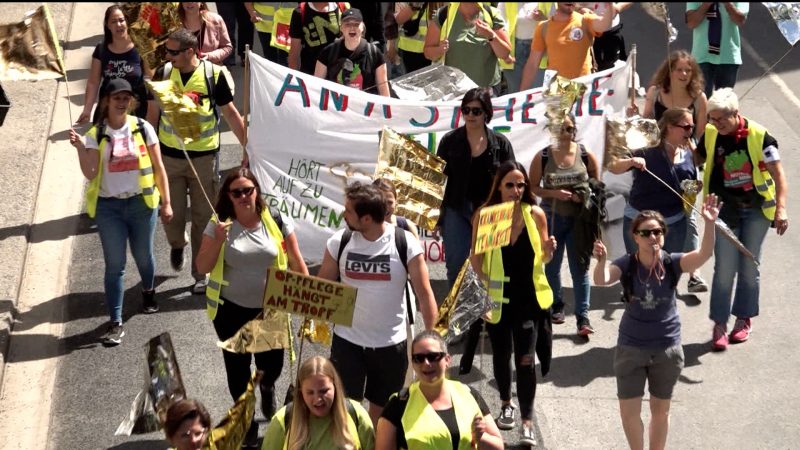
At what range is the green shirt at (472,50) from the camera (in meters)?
11.3

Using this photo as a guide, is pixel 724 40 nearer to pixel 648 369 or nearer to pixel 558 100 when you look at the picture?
pixel 558 100

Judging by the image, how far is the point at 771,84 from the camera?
1406 cm

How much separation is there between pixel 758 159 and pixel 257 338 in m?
3.44

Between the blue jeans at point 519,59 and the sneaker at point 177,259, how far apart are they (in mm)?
3577

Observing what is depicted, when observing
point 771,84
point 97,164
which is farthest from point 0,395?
point 771,84

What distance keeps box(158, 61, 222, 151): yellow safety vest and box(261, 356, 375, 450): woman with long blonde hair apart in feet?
12.1

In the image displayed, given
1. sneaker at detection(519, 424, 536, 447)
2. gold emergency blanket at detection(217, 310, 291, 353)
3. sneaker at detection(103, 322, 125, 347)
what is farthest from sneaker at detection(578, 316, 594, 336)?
sneaker at detection(103, 322, 125, 347)

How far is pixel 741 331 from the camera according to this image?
9.59 metres

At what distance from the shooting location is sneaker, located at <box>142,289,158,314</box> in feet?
32.4

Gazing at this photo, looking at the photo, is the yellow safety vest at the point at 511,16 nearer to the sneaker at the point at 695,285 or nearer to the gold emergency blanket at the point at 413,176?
the sneaker at the point at 695,285

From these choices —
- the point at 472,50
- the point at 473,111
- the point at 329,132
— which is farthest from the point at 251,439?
the point at 472,50

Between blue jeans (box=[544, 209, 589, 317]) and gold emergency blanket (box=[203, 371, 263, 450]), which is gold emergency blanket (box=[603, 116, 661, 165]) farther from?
gold emergency blanket (box=[203, 371, 263, 450])

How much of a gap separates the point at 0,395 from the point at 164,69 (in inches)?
98.5

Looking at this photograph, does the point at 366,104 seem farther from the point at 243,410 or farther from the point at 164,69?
the point at 243,410
